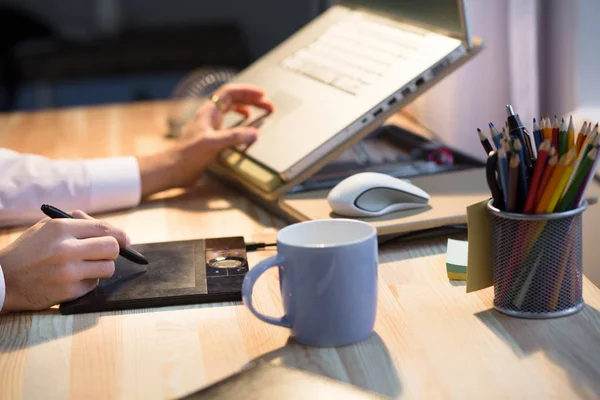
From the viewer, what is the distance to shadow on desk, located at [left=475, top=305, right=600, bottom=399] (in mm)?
665

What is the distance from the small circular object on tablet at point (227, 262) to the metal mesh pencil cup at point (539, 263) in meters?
0.30

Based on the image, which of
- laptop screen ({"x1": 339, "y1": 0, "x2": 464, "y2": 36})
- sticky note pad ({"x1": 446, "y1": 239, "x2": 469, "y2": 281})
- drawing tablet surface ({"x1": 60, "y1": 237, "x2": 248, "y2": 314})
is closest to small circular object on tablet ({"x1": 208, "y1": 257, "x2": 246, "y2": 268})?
drawing tablet surface ({"x1": 60, "y1": 237, "x2": 248, "y2": 314})

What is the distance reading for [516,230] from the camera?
30.1 inches

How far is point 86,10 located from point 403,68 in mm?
3990

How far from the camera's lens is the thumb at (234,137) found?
1249 millimetres

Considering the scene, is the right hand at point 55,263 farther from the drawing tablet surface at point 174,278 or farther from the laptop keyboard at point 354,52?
the laptop keyboard at point 354,52

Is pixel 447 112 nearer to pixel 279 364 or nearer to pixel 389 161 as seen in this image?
pixel 389 161

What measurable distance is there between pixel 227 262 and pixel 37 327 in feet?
0.73

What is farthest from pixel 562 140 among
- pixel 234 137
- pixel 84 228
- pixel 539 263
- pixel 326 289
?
pixel 234 137

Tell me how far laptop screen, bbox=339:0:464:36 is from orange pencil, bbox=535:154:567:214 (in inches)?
16.3

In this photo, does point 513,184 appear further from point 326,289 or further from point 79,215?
point 79,215

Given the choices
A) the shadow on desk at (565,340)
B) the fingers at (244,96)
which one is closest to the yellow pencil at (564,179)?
the shadow on desk at (565,340)

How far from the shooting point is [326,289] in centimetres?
72

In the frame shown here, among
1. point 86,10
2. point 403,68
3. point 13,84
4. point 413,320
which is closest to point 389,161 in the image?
point 403,68
